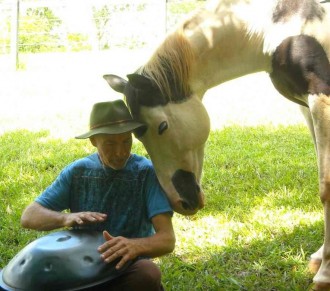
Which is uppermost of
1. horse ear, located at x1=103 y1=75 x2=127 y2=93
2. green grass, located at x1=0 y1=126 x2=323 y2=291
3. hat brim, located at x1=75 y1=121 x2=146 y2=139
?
horse ear, located at x1=103 y1=75 x2=127 y2=93

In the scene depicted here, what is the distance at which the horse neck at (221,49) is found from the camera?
9.25 feet

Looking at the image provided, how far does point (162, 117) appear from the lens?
2.58 m

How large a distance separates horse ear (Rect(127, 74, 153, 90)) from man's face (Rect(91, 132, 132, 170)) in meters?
0.26

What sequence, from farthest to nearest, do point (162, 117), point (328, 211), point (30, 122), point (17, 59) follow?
point (17, 59), point (30, 122), point (328, 211), point (162, 117)

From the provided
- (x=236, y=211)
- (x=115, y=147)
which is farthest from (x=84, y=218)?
(x=236, y=211)

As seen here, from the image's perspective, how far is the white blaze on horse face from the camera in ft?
8.43

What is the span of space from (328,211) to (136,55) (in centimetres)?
850

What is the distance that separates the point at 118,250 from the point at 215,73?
3.92 ft

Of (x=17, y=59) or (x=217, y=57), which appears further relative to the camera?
(x=17, y=59)

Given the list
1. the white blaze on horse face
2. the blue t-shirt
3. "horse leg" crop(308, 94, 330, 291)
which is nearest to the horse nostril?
the white blaze on horse face

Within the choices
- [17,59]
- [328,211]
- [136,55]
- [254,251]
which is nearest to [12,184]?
[254,251]

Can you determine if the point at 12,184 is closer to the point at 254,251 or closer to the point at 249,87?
the point at 254,251

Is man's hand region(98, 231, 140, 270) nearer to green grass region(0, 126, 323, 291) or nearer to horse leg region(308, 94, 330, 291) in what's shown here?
green grass region(0, 126, 323, 291)

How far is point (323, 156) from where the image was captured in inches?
108
